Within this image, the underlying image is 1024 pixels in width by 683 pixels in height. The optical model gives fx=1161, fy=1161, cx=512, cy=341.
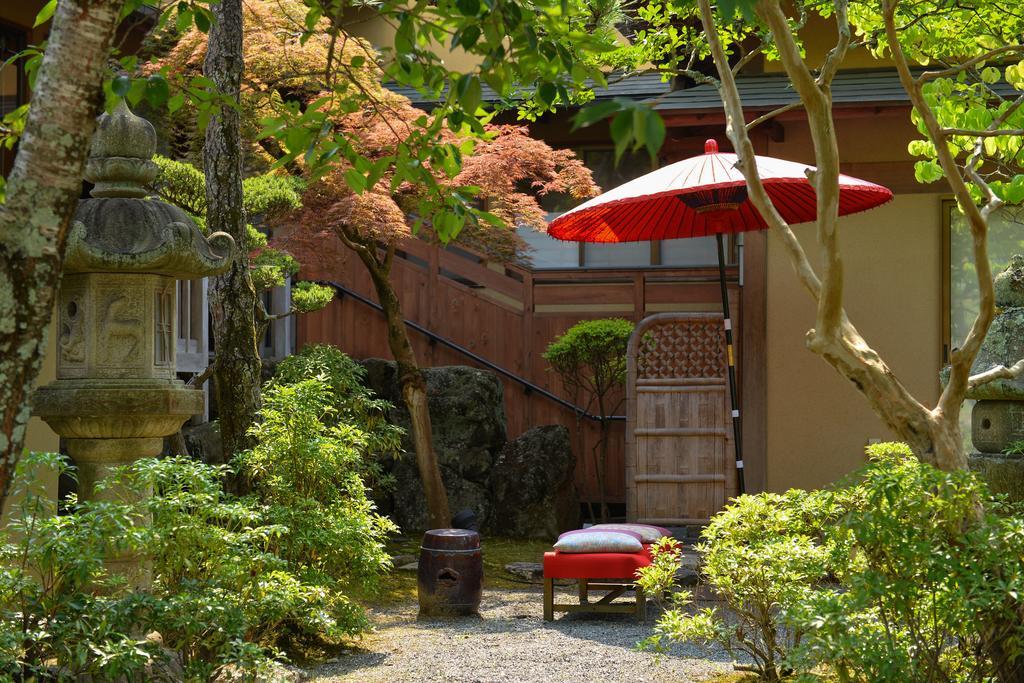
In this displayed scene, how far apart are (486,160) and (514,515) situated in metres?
4.07

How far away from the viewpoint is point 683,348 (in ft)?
34.8

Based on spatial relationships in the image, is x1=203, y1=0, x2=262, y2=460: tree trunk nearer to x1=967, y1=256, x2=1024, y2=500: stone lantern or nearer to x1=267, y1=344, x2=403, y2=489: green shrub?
x1=267, y1=344, x2=403, y2=489: green shrub

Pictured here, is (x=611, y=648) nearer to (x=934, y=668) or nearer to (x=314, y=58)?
(x=934, y=668)

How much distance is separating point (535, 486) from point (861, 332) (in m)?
3.58

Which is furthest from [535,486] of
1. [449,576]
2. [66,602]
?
[66,602]

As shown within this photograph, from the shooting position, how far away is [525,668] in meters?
6.52

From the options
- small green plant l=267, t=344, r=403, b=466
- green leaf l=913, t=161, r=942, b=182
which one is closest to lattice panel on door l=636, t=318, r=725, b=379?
small green plant l=267, t=344, r=403, b=466

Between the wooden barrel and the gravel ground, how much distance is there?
0.12 m

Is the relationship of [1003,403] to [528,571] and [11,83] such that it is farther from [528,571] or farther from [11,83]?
[11,83]

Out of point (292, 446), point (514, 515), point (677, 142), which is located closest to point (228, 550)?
point (292, 446)

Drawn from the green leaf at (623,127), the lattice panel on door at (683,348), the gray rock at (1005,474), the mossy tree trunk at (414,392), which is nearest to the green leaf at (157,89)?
the green leaf at (623,127)

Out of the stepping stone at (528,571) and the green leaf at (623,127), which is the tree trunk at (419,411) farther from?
the green leaf at (623,127)

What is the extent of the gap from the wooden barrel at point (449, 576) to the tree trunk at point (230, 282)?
5.18 feet

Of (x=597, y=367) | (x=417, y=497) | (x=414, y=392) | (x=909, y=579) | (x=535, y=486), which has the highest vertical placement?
(x=597, y=367)
